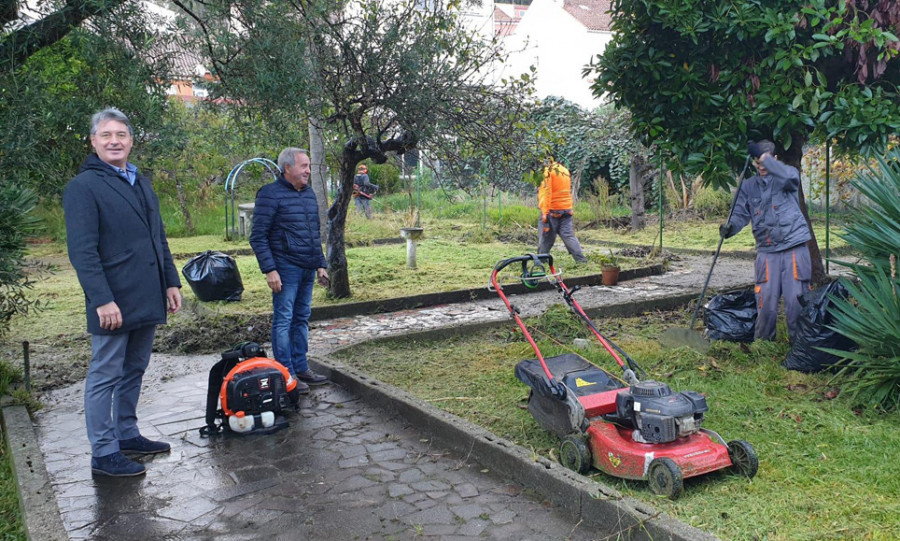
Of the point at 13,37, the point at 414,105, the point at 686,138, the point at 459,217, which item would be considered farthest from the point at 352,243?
the point at 13,37

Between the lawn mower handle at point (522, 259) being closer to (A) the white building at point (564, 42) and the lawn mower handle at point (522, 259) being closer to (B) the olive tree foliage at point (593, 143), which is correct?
(B) the olive tree foliage at point (593, 143)

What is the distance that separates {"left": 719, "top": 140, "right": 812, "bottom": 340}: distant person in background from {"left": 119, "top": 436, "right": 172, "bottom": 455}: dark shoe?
200 inches

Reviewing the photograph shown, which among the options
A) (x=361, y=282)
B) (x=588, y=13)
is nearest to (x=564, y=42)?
(x=588, y=13)

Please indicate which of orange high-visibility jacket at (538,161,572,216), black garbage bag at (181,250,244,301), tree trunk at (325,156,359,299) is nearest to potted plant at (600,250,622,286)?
orange high-visibility jacket at (538,161,572,216)

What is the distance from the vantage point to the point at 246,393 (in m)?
5.48

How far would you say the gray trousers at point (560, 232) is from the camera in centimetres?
Answer: 1273

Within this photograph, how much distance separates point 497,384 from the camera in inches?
249

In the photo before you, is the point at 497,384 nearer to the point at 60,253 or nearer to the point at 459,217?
the point at 60,253

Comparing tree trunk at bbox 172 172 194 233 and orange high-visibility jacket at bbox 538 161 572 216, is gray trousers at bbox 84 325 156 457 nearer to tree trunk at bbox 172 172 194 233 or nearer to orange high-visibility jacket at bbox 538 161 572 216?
orange high-visibility jacket at bbox 538 161 572 216

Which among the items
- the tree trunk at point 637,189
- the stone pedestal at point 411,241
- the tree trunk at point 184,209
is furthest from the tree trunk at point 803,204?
the tree trunk at point 184,209

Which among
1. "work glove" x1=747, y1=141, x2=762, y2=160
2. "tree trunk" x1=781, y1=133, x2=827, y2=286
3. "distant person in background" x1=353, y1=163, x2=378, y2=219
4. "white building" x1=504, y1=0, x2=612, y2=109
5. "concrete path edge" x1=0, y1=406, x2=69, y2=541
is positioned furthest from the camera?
"white building" x1=504, y1=0, x2=612, y2=109

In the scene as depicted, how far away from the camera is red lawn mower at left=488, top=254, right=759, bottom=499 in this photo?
13.3ft

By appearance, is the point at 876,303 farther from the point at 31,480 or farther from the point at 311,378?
the point at 31,480

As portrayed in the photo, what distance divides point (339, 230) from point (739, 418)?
20.0 feet
